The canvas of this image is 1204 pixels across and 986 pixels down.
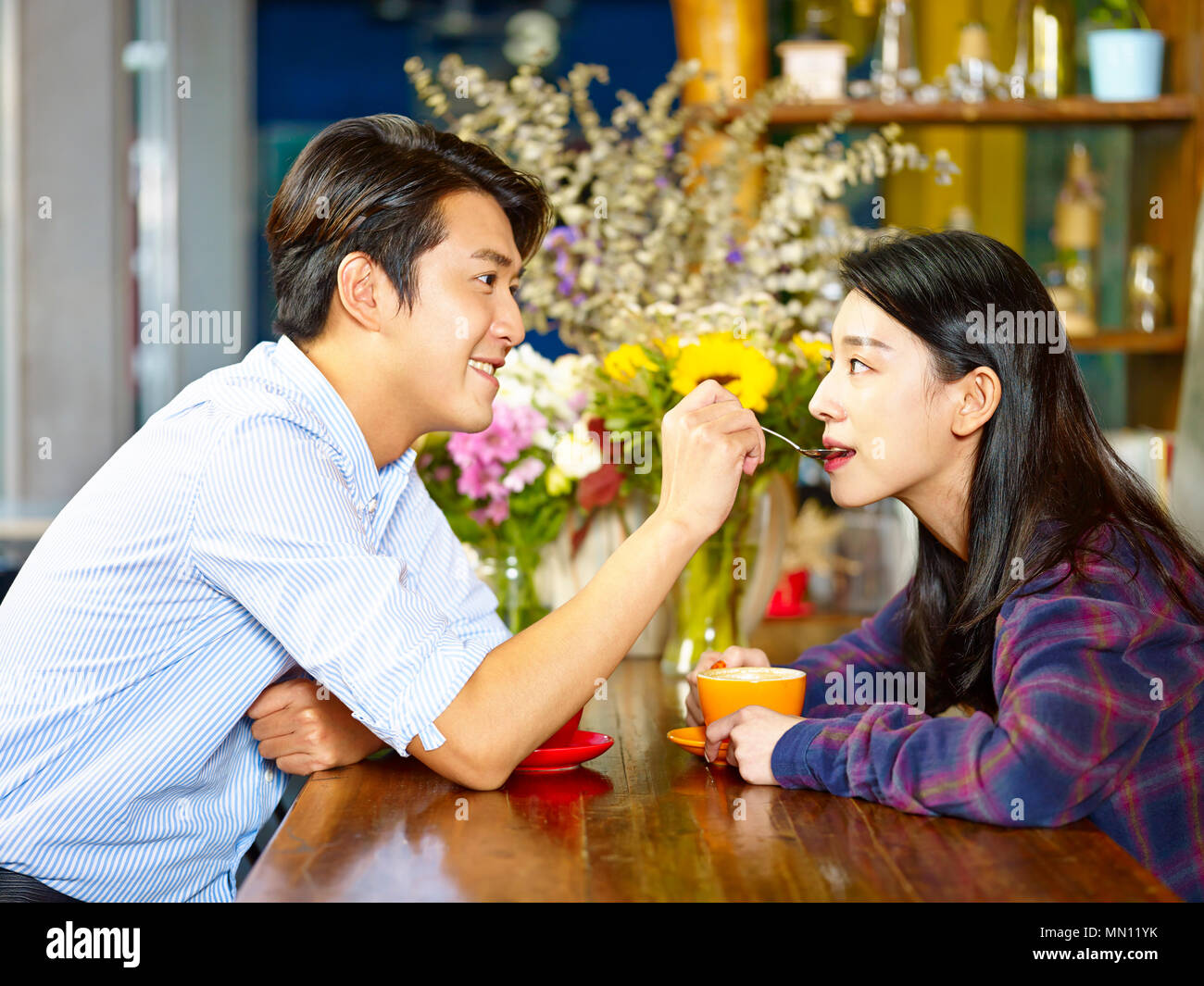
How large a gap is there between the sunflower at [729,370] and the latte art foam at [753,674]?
0.48 meters

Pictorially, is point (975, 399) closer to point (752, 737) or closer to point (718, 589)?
point (752, 737)

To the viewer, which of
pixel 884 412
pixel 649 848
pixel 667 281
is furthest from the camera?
pixel 667 281

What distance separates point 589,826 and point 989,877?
1.07ft

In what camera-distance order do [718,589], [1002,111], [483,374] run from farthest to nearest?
[1002,111], [718,589], [483,374]

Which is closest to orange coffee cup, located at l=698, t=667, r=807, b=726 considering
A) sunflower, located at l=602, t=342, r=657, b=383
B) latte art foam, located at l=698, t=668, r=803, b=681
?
latte art foam, located at l=698, t=668, r=803, b=681

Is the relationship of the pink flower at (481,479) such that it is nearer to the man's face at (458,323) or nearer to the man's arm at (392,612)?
the man's face at (458,323)

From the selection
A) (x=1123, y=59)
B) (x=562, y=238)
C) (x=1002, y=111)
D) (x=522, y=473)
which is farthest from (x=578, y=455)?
(x=1123, y=59)

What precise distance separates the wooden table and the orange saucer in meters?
0.03

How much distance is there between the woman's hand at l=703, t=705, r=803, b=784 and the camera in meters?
1.17

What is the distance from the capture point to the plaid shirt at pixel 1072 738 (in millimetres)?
1013

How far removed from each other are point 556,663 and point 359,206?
58 centimetres

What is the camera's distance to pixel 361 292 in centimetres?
140

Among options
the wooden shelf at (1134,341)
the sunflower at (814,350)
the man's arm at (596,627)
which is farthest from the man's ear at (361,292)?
the wooden shelf at (1134,341)
